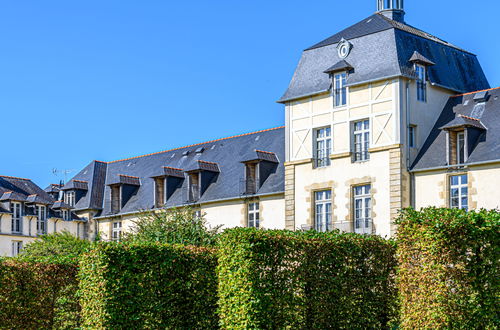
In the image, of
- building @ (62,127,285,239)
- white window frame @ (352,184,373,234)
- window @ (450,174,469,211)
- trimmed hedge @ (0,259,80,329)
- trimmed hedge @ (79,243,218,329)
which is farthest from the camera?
building @ (62,127,285,239)

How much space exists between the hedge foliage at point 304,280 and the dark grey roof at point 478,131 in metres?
8.80

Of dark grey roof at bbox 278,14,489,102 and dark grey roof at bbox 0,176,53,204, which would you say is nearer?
dark grey roof at bbox 278,14,489,102

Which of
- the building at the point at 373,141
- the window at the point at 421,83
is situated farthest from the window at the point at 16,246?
the window at the point at 421,83

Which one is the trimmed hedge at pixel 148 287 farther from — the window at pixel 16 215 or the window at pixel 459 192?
the window at pixel 16 215

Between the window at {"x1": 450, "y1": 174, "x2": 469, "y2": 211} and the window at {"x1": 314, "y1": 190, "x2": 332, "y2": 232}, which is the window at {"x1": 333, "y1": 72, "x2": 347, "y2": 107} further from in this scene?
the window at {"x1": 450, "y1": 174, "x2": 469, "y2": 211}

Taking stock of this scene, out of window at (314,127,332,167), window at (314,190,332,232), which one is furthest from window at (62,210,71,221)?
window at (314,127,332,167)

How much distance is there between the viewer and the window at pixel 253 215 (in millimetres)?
35875

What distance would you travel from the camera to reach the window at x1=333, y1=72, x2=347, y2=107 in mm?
31484

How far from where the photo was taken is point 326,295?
19.3 meters

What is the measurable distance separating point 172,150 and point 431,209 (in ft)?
95.7

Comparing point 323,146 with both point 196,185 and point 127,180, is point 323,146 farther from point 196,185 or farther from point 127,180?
point 127,180

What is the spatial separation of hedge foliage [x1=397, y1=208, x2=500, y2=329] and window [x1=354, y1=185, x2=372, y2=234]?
13440mm

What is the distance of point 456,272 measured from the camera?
1627 centimetres

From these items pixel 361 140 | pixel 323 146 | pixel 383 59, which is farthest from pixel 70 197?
pixel 383 59
